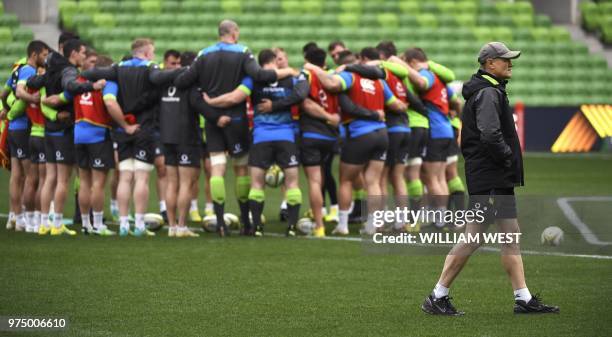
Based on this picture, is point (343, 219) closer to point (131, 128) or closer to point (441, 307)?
point (131, 128)

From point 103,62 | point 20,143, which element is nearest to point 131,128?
point 103,62

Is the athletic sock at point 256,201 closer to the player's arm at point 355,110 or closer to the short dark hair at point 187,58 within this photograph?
the player's arm at point 355,110

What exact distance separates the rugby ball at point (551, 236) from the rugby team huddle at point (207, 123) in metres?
1.54

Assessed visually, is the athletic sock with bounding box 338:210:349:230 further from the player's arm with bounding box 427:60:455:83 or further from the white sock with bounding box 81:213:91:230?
the white sock with bounding box 81:213:91:230

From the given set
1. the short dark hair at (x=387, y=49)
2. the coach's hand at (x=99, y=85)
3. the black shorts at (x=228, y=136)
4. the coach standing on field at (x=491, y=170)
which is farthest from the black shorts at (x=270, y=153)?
the coach standing on field at (x=491, y=170)

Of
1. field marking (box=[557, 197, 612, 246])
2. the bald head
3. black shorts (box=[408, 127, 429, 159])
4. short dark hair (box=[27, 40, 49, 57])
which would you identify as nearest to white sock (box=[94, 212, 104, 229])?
short dark hair (box=[27, 40, 49, 57])

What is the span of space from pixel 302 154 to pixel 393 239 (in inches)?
134

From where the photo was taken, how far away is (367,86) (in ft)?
45.2

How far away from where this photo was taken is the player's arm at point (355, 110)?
13680 millimetres

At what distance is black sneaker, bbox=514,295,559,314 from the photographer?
27.8ft

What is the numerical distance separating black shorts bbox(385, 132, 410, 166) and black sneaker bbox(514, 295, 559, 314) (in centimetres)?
593

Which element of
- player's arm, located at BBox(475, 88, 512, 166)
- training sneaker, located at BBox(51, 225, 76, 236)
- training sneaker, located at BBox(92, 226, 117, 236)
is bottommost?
training sneaker, located at BBox(51, 225, 76, 236)

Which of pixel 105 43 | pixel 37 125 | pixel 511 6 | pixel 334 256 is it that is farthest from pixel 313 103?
pixel 511 6

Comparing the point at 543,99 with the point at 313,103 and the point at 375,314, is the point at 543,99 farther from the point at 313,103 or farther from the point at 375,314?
the point at 375,314
